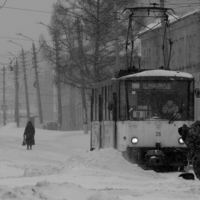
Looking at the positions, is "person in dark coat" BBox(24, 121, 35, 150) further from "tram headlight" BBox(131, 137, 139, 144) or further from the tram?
"tram headlight" BBox(131, 137, 139, 144)

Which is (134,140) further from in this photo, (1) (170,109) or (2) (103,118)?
(2) (103,118)

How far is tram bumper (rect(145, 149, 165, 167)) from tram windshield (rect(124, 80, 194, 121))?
0.91 meters

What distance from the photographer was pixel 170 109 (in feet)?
67.3

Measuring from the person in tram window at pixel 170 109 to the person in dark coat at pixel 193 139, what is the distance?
A: 874cm

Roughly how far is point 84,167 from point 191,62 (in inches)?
1542

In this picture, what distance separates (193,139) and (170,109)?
891 centimetres

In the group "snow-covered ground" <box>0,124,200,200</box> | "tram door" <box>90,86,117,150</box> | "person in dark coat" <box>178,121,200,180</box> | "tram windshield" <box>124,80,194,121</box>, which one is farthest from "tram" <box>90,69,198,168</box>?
"person in dark coat" <box>178,121,200,180</box>

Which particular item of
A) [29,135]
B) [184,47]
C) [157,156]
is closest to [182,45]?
[184,47]

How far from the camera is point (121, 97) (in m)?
20.6

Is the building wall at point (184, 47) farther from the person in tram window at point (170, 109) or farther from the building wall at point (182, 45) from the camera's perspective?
the person in tram window at point (170, 109)

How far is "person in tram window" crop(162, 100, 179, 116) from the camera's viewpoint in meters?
20.5

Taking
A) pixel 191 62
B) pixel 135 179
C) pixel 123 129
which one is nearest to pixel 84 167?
pixel 135 179

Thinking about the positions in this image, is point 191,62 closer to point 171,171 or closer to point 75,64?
point 75,64

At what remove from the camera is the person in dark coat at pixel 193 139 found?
38.0ft
